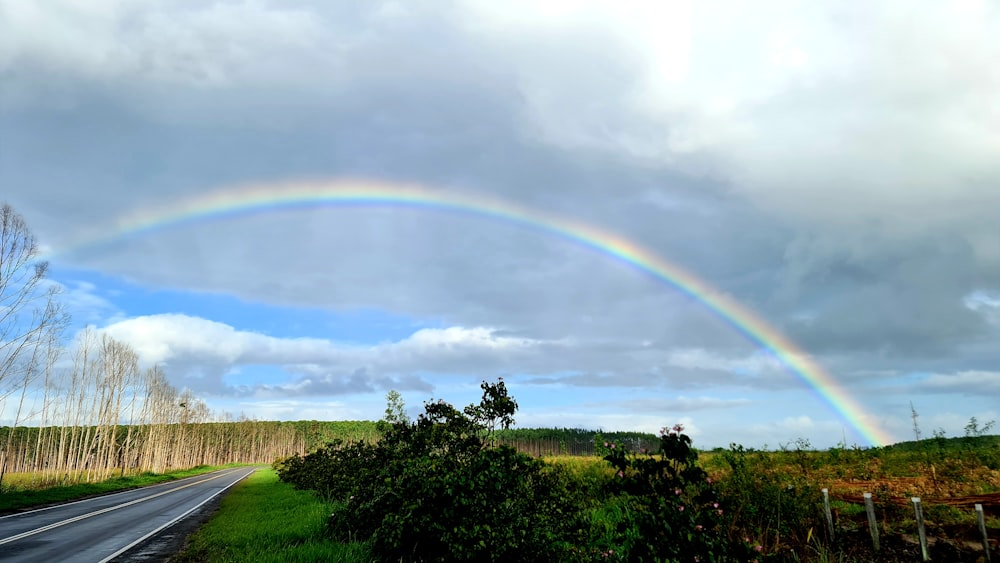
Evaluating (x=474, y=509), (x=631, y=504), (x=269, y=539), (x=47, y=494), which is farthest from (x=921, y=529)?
(x=47, y=494)

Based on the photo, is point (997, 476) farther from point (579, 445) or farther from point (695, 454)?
point (579, 445)

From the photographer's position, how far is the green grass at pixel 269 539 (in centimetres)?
1126

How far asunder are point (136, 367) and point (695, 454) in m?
75.7

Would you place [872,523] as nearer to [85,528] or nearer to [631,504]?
[631,504]

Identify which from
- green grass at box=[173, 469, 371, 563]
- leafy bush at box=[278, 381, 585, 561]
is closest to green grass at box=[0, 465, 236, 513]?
green grass at box=[173, 469, 371, 563]

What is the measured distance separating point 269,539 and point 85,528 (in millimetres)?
10030

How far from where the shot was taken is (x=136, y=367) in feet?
220

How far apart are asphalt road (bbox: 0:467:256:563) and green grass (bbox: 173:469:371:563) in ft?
6.21

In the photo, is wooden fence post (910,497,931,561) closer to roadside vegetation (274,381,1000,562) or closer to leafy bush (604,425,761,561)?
roadside vegetation (274,381,1000,562)

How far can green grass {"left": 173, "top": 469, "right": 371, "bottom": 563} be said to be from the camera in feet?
36.9

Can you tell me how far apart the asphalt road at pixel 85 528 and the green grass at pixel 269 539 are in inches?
74.6

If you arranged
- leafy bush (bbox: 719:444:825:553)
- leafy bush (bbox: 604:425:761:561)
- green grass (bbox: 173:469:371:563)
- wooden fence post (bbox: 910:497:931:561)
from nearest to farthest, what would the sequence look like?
leafy bush (bbox: 604:425:761:561) → green grass (bbox: 173:469:371:563) → wooden fence post (bbox: 910:497:931:561) → leafy bush (bbox: 719:444:825:553)

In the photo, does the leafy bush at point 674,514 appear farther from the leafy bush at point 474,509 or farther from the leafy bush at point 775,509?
the leafy bush at point 775,509

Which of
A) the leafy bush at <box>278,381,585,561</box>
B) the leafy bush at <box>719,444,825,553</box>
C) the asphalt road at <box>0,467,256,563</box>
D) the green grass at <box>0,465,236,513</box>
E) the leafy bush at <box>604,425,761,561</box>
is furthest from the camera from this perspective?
the green grass at <box>0,465,236,513</box>
